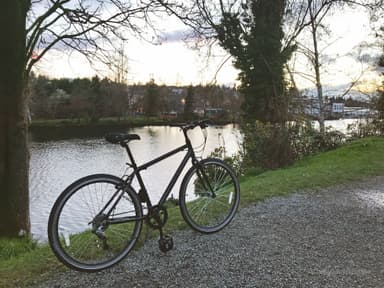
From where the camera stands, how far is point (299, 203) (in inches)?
172

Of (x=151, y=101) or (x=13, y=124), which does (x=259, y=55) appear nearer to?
(x=13, y=124)

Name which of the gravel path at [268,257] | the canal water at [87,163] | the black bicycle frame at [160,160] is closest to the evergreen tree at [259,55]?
the canal water at [87,163]

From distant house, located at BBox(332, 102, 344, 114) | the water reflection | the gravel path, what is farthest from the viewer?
distant house, located at BBox(332, 102, 344, 114)

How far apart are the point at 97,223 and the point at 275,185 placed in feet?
11.3

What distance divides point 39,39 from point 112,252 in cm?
430

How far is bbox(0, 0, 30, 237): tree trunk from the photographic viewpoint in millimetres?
4211

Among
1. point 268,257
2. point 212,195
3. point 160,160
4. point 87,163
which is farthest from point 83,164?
point 268,257

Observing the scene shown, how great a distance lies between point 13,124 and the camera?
14.2ft

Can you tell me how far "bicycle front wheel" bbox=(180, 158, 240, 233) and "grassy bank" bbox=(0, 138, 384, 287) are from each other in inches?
9.4

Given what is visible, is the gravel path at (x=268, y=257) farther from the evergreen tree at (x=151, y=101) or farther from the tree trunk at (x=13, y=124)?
the evergreen tree at (x=151, y=101)

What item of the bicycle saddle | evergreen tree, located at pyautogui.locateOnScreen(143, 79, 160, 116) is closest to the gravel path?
the bicycle saddle

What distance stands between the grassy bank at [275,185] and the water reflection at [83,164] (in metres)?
1.89

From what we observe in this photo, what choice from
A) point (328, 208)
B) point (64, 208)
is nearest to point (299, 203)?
point (328, 208)

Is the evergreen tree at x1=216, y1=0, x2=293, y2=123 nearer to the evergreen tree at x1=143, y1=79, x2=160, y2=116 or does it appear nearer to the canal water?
the canal water
